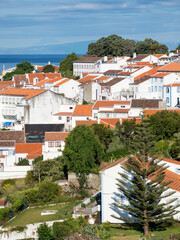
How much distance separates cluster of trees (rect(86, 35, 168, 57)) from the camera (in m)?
98.4

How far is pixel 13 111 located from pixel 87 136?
2810 cm

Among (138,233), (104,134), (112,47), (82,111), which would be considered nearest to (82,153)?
(104,134)

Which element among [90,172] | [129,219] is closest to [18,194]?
[90,172]

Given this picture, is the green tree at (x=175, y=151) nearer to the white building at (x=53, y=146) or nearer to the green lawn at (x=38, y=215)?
the green lawn at (x=38, y=215)

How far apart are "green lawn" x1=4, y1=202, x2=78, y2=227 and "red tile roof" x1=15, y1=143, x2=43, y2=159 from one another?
12139 mm

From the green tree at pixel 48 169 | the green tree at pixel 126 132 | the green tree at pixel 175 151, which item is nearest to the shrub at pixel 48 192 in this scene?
the green tree at pixel 48 169

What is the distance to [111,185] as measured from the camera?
24641 mm

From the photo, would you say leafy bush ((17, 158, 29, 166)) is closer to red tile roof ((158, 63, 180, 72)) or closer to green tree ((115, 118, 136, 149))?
green tree ((115, 118, 136, 149))

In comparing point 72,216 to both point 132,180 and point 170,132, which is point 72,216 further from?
point 170,132

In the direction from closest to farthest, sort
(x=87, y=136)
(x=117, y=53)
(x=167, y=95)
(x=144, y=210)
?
(x=144, y=210) < (x=87, y=136) < (x=167, y=95) < (x=117, y=53)

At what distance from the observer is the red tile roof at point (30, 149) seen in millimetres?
40219

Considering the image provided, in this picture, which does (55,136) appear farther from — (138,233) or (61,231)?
(138,233)

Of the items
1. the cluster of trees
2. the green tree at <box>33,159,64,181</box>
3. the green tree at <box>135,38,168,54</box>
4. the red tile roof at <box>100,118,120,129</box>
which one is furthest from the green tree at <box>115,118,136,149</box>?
the green tree at <box>135,38,168,54</box>

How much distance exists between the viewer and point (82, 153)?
31.8 m
